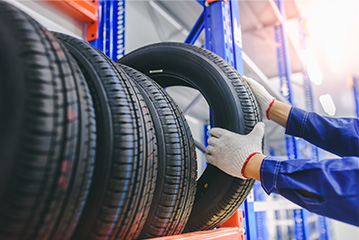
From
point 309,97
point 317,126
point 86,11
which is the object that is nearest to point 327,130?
point 317,126

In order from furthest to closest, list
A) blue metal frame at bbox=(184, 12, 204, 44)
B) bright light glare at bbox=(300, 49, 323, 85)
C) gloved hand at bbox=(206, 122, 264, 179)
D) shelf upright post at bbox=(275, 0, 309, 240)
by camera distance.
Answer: bright light glare at bbox=(300, 49, 323, 85) → shelf upright post at bbox=(275, 0, 309, 240) → blue metal frame at bbox=(184, 12, 204, 44) → gloved hand at bbox=(206, 122, 264, 179)

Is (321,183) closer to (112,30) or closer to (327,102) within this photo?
(112,30)

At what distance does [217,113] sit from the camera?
3.96 feet

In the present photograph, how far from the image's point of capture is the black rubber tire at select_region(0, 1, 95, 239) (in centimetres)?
53

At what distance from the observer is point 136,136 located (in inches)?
30.2

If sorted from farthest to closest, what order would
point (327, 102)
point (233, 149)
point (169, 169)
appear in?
1. point (327, 102)
2. point (233, 149)
3. point (169, 169)

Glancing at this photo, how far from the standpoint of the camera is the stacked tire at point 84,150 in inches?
21.4

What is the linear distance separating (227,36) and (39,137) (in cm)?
155

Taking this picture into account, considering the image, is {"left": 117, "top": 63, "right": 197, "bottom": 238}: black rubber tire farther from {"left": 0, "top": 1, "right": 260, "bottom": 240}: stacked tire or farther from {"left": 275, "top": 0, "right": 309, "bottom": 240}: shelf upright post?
{"left": 275, "top": 0, "right": 309, "bottom": 240}: shelf upright post

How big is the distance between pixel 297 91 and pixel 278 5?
123 inches

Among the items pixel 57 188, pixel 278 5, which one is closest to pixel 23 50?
pixel 57 188

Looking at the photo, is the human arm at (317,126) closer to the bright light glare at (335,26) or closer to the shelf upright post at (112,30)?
the shelf upright post at (112,30)

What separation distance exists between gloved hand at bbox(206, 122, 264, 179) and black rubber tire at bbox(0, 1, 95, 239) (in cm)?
57

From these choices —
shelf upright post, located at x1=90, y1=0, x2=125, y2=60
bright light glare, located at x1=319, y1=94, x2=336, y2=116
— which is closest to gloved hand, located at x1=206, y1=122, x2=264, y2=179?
shelf upright post, located at x1=90, y1=0, x2=125, y2=60
